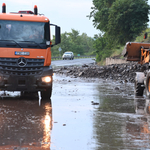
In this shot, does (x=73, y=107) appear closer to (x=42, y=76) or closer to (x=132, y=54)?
(x=42, y=76)

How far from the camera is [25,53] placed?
12.5 meters

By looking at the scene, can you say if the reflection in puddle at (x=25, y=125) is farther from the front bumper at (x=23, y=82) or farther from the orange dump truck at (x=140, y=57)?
the orange dump truck at (x=140, y=57)

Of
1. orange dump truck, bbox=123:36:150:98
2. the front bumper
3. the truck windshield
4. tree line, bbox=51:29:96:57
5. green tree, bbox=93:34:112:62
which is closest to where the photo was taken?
the front bumper

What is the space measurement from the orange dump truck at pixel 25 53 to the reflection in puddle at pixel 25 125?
0.69 meters

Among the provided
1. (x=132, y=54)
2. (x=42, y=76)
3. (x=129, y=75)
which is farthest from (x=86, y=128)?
(x=129, y=75)

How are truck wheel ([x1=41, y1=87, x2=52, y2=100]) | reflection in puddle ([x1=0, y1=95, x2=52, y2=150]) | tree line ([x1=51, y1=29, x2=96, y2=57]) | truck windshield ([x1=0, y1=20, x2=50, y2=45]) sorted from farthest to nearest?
tree line ([x1=51, y1=29, x2=96, y2=57]) → truck wheel ([x1=41, y1=87, x2=52, y2=100]) → truck windshield ([x1=0, y1=20, x2=50, y2=45]) → reflection in puddle ([x1=0, y1=95, x2=52, y2=150])

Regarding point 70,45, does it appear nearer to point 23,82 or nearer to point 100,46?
point 100,46

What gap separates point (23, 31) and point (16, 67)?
133 centimetres

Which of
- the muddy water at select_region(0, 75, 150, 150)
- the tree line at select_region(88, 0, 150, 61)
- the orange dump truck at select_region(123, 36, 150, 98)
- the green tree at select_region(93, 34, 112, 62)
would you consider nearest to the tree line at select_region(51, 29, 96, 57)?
the green tree at select_region(93, 34, 112, 62)

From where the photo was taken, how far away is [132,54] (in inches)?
625

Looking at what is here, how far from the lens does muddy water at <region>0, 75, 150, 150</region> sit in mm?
6488

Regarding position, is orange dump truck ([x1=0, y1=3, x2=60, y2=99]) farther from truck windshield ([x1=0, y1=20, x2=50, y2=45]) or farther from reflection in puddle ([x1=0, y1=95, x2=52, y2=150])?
reflection in puddle ([x1=0, y1=95, x2=52, y2=150])

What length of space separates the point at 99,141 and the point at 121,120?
2349mm

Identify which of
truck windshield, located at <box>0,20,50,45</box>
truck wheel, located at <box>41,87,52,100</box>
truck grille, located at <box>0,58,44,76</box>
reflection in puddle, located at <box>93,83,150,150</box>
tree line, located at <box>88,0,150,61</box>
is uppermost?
tree line, located at <box>88,0,150,61</box>
